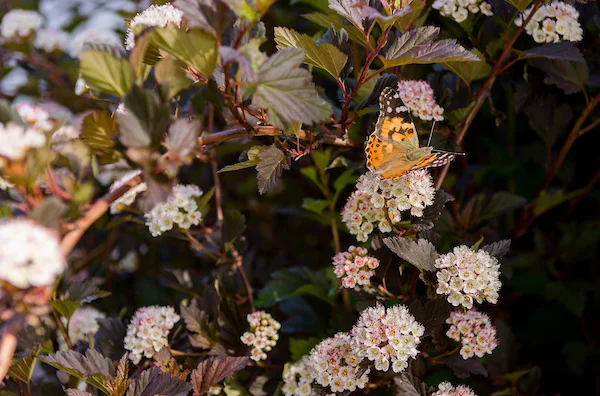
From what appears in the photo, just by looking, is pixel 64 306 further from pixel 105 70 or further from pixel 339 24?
pixel 339 24

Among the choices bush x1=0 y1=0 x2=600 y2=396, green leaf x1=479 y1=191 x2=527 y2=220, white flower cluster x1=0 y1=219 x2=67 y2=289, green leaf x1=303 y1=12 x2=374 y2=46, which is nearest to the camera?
white flower cluster x1=0 y1=219 x2=67 y2=289

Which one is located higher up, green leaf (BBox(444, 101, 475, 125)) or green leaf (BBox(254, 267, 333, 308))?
green leaf (BBox(444, 101, 475, 125))

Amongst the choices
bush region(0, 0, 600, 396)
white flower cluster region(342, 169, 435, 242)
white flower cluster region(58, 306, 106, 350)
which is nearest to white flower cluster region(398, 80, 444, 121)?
bush region(0, 0, 600, 396)

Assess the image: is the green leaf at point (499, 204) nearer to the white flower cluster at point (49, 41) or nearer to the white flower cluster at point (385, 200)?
the white flower cluster at point (385, 200)

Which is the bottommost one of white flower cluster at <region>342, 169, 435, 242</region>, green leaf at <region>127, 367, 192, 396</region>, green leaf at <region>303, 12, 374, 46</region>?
green leaf at <region>127, 367, 192, 396</region>

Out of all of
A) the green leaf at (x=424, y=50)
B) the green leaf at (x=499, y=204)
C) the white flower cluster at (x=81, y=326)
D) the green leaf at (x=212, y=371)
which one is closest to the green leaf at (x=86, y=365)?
the green leaf at (x=212, y=371)

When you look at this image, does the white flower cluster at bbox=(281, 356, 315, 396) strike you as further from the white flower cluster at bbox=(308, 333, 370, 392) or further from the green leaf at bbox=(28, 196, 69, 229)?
the green leaf at bbox=(28, 196, 69, 229)

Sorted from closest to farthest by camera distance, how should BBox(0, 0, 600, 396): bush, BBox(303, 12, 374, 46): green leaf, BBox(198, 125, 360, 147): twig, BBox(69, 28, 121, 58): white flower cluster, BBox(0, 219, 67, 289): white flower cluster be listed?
BBox(0, 219, 67, 289): white flower cluster, BBox(0, 0, 600, 396): bush, BBox(198, 125, 360, 147): twig, BBox(303, 12, 374, 46): green leaf, BBox(69, 28, 121, 58): white flower cluster
